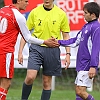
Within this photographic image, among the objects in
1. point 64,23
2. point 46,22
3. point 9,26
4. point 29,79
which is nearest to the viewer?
point 9,26

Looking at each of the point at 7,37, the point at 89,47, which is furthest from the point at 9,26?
the point at 89,47

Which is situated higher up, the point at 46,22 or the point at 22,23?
the point at 22,23

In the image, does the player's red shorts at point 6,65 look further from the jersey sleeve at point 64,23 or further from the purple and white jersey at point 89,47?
the jersey sleeve at point 64,23

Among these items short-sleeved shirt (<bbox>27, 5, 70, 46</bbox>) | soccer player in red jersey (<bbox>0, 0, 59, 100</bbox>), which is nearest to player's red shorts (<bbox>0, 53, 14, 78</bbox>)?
soccer player in red jersey (<bbox>0, 0, 59, 100</bbox>)

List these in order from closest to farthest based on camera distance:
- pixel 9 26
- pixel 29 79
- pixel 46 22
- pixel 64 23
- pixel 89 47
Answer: pixel 9 26 < pixel 89 47 < pixel 29 79 < pixel 46 22 < pixel 64 23

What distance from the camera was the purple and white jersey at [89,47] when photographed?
7.73 meters

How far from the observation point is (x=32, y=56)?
8.89m

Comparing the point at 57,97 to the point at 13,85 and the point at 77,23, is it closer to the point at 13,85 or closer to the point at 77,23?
the point at 77,23

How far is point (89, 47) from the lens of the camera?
7.88 metres

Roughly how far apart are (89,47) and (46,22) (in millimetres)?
1207

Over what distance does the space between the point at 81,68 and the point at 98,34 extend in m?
0.55

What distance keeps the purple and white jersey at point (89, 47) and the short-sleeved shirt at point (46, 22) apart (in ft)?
2.95

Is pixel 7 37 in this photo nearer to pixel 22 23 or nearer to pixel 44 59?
pixel 22 23

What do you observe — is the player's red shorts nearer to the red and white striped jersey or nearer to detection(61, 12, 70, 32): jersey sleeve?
the red and white striped jersey
